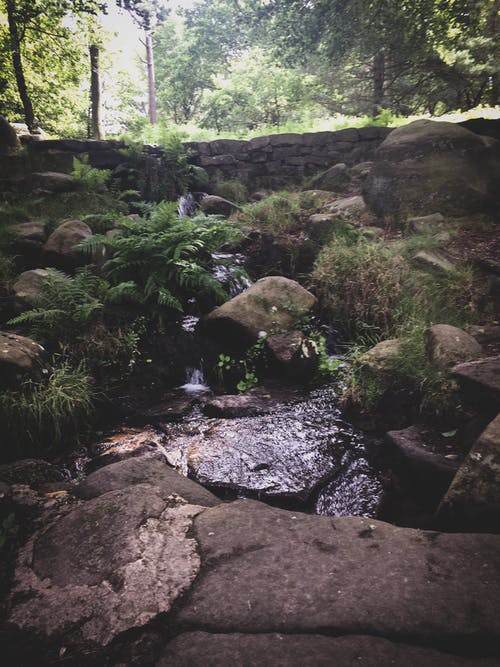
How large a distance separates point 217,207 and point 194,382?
5.65 m

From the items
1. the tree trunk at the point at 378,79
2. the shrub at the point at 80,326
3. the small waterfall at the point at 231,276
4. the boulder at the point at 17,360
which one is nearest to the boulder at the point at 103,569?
the boulder at the point at 17,360

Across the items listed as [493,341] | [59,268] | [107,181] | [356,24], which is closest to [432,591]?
[493,341]

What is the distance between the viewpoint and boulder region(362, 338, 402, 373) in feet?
12.0

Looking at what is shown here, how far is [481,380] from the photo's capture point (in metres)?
2.65

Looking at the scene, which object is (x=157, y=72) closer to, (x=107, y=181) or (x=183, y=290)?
(x=107, y=181)

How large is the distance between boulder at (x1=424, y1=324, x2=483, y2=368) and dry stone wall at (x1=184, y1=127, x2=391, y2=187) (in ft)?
26.0

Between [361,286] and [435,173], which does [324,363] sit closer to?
[361,286]

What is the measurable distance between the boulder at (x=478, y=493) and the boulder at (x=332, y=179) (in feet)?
27.3

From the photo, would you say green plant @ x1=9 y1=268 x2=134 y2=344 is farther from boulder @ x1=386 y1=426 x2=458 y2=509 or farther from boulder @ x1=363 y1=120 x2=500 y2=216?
boulder @ x1=363 y1=120 x2=500 y2=216

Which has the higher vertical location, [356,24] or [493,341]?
[356,24]

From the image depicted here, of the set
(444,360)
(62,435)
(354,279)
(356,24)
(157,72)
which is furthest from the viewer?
(157,72)

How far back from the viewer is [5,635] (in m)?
1.30

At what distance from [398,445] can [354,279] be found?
120 inches

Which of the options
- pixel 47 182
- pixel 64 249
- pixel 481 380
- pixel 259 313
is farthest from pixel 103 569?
pixel 47 182
